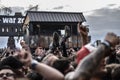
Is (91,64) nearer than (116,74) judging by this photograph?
Yes

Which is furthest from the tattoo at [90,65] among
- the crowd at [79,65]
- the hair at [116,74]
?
the hair at [116,74]

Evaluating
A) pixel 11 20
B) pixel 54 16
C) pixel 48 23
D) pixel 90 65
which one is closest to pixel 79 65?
pixel 90 65

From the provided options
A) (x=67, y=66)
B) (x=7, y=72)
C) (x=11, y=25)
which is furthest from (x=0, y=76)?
(x=11, y=25)

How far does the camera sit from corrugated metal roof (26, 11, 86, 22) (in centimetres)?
3466

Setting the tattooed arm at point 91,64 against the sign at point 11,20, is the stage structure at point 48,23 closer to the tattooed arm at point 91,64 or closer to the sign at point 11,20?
the tattooed arm at point 91,64

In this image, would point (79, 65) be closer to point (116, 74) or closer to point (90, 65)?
point (90, 65)

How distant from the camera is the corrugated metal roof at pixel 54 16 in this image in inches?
1364

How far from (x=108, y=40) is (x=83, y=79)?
352 millimetres

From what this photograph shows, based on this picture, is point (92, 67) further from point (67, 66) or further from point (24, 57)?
point (67, 66)

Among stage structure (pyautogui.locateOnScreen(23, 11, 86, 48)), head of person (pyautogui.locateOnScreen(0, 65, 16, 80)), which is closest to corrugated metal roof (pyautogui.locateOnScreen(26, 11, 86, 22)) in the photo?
stage structure (pyautogui.locateOnScreen(23, 11, 86, 48))

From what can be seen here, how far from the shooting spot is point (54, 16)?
35969mm

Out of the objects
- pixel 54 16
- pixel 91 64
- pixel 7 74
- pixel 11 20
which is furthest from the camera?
pixel 11 20

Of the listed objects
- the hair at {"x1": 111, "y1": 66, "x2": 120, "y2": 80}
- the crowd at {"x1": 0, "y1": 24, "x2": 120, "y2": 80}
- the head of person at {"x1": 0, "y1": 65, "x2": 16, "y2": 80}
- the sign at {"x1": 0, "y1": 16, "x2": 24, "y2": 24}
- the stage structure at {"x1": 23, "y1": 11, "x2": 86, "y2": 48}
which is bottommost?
the sign at {"x1": 0, "y1": 16, "x2": 24, "y2": 24}

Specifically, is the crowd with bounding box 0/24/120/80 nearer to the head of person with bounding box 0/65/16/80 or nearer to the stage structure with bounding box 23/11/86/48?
the head of person with bounding box 0/65/16/80
